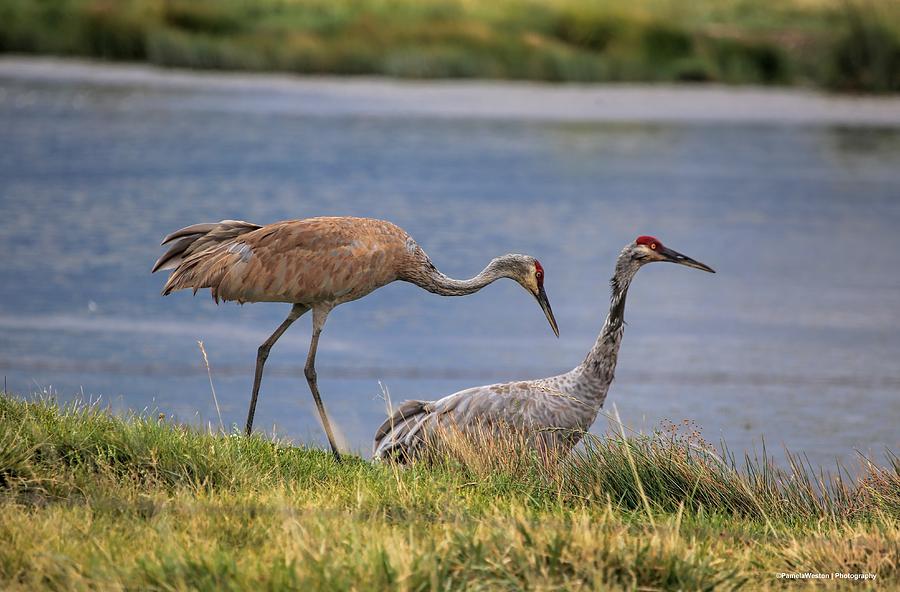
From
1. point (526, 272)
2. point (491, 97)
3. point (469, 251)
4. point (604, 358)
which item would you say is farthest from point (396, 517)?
point (491, 97)

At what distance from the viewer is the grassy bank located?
113 ft

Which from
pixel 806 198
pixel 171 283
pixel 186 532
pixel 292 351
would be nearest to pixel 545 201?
pixel 806 198

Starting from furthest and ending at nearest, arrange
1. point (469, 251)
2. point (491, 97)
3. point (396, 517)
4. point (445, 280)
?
1. point (491, 97)
2. point (469, 251)
3. point (445, 280)
4. point (396, 517)

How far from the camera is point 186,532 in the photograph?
17.2ft

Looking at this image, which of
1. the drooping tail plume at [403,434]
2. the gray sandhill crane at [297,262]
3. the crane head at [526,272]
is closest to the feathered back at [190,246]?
the gray sandhill crane at [297,262]

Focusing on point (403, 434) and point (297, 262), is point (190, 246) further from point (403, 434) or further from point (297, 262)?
point (403, 434)

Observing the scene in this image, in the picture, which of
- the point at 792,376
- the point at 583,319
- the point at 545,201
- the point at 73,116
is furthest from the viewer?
the point at 73,116

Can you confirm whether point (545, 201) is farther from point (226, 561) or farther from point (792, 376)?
point (226, 561)

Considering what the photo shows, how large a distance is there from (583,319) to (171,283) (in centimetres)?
584

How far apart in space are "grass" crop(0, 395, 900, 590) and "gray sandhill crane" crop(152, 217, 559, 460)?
1111mm

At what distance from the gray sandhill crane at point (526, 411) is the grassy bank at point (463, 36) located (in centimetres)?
2540

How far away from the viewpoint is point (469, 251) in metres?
15.8

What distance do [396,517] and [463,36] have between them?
30.7m

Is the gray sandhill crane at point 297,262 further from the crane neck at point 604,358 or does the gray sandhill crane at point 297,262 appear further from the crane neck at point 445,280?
the crane neck at point 604,358
